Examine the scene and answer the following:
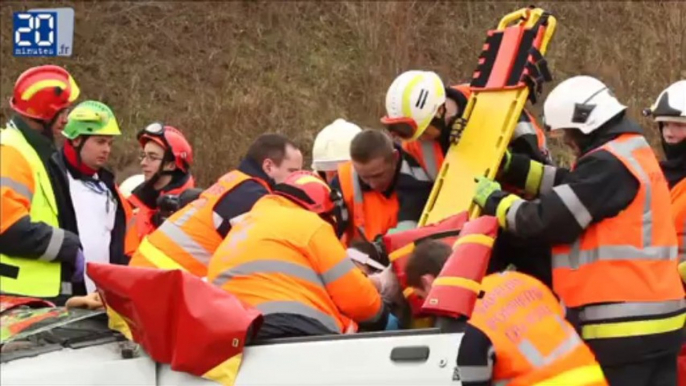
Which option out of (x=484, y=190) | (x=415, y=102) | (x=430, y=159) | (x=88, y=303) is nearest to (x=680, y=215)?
(x=484, y=190)

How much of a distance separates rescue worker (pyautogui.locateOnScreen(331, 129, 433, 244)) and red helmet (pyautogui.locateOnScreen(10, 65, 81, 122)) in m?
1.43

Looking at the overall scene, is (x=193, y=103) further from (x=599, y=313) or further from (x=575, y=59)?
(x=599, y=313)

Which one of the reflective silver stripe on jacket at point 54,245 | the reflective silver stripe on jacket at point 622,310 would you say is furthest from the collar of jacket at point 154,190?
the reflective silver stripe on jacket at point 622,310

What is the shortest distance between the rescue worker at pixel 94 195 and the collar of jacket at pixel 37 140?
0.44 feet

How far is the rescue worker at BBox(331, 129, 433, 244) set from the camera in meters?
5.93

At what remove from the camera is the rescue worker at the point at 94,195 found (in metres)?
6.11

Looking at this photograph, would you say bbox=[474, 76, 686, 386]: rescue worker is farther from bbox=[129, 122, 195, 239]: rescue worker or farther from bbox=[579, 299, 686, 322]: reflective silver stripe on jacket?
bbox=[129, 122, 195, 239]: rescue worker

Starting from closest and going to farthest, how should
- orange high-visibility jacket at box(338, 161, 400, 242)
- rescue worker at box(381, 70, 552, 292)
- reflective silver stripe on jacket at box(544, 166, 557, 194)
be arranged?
reflective silver stripe on jacket at box(544, 166, 557, 194) < rescue worker at box(381, 70, 552, 292) < orange high-visibility jacket at box(338, 161, 400, 242)

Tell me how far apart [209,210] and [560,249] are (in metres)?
1.69

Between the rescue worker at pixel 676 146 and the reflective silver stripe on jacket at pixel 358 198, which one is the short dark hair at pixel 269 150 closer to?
the reflective silver stripe on jacket at pixel 358 198

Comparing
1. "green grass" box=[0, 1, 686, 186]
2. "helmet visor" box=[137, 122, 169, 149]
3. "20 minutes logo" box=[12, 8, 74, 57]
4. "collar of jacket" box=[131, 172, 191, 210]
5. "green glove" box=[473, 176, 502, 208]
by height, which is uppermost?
"green glove" box=[473, 176, 502, 208]

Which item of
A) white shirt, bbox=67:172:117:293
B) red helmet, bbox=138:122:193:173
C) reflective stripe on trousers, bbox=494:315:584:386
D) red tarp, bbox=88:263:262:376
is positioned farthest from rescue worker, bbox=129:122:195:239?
reflective stripe on trousers, bbox=494:315:584:386

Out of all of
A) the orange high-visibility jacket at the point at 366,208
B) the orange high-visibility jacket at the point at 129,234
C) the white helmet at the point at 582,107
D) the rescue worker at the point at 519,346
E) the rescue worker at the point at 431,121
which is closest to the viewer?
the rescue worker at the point at 519,346

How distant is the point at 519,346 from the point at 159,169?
12.6ft
